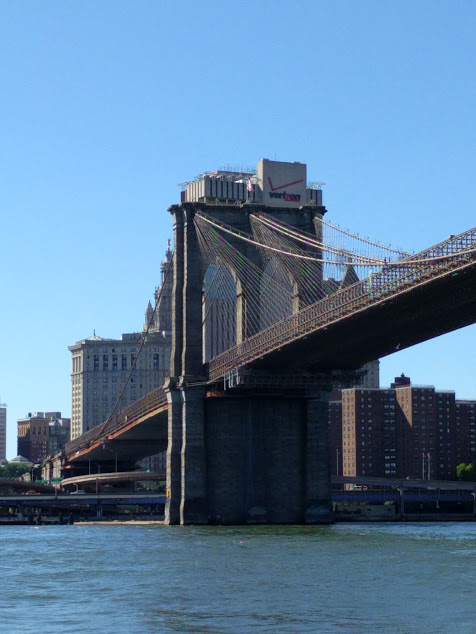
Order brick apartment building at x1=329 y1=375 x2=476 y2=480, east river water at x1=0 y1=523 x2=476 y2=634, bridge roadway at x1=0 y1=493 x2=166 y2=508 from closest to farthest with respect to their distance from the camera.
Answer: east river water at x1=0 y1=523 x2=476 y2=634 < bridge roadway at x1=0 y1=493 x2=166 y2=508 < brick apartment building at x1=329 y1=375 x2=476 y2=480

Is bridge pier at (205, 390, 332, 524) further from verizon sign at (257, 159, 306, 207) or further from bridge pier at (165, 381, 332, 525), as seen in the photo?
verizon sign at (257, 159, 306, 207)

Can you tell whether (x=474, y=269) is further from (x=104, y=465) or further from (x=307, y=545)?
(x=104, y=465)

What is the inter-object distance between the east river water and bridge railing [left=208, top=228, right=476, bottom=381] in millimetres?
11418

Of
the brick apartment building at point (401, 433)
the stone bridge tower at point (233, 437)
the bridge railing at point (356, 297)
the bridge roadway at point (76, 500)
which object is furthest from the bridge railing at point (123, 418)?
the brick apartment building at point (401, 433)

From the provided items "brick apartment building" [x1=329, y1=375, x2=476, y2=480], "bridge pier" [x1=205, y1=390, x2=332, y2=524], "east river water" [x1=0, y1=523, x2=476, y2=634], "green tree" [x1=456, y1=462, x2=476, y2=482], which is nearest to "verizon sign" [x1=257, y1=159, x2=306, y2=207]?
"bridge pier" [x1=205, y1=390, x2=332, y2=524]

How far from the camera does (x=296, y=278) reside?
283 ft

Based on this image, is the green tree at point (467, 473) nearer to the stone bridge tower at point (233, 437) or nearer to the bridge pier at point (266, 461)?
the bridge pier at point (266, 461)

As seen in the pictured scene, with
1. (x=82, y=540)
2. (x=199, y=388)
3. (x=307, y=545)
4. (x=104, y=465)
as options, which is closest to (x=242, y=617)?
(x=307, y=545)

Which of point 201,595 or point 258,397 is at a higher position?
point 258,397

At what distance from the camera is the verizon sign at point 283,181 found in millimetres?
111438

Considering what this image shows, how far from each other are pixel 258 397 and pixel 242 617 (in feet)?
172

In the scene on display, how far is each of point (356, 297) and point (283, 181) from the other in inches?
1879

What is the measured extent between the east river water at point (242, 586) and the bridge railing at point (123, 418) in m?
34.1

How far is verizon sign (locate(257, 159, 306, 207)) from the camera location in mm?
111438
